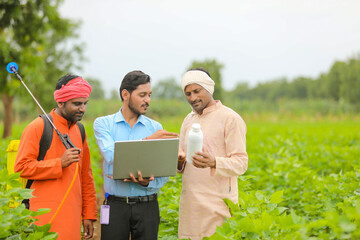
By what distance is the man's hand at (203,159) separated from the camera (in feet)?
9.58

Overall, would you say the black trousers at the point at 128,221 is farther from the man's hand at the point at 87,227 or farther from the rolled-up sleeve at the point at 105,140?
the rolled-up sleeve at the point at 105,140

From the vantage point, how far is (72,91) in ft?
10.1

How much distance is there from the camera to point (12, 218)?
2375 millimetres

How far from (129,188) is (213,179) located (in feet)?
2.19

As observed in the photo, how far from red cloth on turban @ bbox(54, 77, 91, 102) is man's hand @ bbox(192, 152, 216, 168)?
0.96 meters

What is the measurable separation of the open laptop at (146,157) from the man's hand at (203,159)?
0.17 meters

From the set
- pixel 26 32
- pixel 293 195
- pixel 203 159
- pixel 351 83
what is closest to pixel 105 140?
pixel 203 159

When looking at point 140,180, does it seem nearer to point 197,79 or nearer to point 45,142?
point 45,142

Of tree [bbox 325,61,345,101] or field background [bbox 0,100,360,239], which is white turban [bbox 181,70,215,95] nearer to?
field background [bbox 0,100,360,239]

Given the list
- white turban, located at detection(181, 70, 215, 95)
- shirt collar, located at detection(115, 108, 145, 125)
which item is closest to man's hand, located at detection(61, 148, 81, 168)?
shirt collar, located at detection(115, 108, 145, 125)

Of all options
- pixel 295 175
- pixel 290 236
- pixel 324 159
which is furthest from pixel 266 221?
pixel 324 159

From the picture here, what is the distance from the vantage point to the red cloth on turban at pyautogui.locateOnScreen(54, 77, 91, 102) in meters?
3.09

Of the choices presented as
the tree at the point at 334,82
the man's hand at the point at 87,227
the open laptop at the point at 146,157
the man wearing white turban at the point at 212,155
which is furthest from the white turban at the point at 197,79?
the tree at the point at 334,82

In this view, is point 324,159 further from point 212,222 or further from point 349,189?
point 212,222
